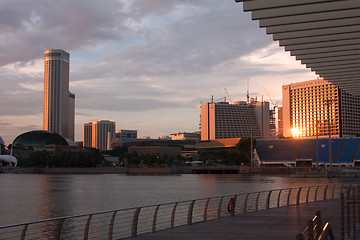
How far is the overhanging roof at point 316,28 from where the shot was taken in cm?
1202

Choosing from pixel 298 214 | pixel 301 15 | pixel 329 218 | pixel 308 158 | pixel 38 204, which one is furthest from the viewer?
pixel 308 158

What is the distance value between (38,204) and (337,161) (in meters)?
137

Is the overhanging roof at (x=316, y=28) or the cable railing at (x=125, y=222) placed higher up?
the overhanging roof at (x=316, y=28)

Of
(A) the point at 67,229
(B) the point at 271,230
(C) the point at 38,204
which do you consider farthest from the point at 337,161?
(B) the point at 271,230

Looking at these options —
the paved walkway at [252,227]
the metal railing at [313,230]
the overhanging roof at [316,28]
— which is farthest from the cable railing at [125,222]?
the metal railing at [313,230]

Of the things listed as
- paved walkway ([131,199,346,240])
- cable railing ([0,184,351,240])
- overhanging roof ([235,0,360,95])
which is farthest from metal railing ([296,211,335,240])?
paved walkway ([131,199,346,240])

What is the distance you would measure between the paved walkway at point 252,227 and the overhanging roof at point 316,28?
Result: 5.92 meters

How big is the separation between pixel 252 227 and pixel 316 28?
8.87 meters

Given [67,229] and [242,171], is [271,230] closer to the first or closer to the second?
[67,229]

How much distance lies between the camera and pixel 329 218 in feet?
70.7

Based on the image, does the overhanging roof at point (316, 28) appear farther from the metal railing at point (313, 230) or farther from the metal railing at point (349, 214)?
the metal railing at point (313, 230)

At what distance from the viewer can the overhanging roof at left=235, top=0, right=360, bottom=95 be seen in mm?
12023

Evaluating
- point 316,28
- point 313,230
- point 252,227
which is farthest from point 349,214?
point 252,227

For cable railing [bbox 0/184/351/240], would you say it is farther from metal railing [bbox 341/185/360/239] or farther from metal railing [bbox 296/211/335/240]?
metal railing [bbox 296/211/335/240]
